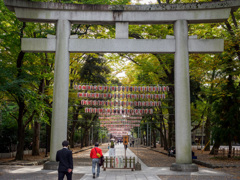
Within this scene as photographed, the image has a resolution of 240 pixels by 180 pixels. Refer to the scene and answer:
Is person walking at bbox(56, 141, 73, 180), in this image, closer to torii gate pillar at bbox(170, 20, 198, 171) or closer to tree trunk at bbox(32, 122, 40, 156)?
torii gate pillar at bbox(170, 20, 198, 171)

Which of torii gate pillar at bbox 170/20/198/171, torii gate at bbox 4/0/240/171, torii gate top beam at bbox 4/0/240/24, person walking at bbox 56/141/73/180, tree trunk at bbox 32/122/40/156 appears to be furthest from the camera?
tree trunk at bbox 32/122/40/156

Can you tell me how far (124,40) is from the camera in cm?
1430

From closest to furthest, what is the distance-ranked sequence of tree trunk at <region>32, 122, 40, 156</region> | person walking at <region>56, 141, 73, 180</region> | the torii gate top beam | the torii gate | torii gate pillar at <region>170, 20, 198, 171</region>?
person walking at <region>56, 141, 73, 180</region> < torii gate pillar at <region>170, 20, 198, 171</region> < the torii gate < the torii gate top beam < tree trunk at <region>32, 122, 40, 156</region>

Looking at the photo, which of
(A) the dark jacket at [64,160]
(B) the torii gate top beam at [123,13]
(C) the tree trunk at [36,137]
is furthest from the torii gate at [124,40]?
(C) the tree trunk at [36,137]

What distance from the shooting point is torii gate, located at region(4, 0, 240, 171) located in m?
14.0

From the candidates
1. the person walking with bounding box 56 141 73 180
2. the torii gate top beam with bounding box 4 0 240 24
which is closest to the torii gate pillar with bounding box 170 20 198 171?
the torii gate top beam with bounding box 4 0 240 24

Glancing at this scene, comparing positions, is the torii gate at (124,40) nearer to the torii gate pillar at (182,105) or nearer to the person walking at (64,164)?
the torii gate pillar at (182,105)

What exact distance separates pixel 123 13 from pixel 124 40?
1.59 m

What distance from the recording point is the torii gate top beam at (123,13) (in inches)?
560

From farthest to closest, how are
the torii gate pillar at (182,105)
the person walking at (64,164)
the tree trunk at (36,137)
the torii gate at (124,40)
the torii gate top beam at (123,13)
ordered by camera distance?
1. the tree trunk at (36,137)
2. the torii gate top beam at (123,13)
3. the torii gate at (124,40)
4. the torii gate pillar at (182,105)
5. the person walking at (64,164)

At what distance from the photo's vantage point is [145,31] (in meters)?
22.7

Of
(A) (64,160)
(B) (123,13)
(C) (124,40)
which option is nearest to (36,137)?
(C) (124,40)

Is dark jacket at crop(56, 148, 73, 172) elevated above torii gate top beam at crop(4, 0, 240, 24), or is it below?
below

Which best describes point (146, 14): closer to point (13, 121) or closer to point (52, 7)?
point (52, 7)
